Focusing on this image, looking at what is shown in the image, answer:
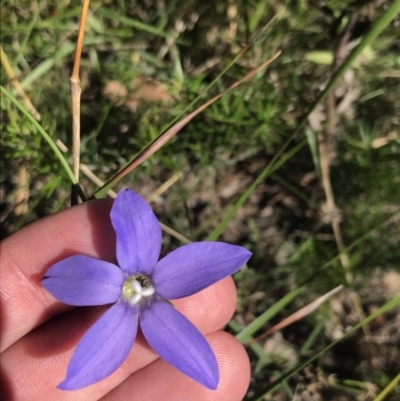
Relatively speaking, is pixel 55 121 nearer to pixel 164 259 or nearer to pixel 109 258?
pixel 109 258

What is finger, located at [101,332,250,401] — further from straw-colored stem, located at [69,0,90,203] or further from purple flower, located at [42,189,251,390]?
straw-colored stem, located at [69,0,90,203]

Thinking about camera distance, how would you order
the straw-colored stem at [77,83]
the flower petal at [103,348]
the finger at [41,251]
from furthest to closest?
the finger at [41,251] < the straw-colored stem at [77,83] < the flower petal at [103,348]

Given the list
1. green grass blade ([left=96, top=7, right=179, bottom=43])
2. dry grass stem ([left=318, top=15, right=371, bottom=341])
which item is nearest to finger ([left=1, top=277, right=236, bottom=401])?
dry grass stem ([left=318, top=15, right=371, bottom=341])

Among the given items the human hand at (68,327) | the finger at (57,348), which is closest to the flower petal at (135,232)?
the human hand at (68,327)

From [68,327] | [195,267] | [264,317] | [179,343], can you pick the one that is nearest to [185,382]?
[264,317]

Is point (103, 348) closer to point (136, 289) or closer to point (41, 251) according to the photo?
point (136, 289)

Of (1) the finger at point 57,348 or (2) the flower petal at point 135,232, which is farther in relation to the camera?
(1) the finger at point 57,348

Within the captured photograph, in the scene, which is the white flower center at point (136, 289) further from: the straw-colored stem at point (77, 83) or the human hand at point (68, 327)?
the straw-colored stem at point (77, 83)
